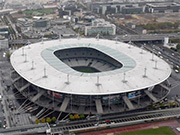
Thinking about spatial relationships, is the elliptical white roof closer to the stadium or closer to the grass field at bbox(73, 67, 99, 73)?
the stadium

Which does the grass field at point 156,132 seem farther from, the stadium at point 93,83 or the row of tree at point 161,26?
the row of tree at point 161,26

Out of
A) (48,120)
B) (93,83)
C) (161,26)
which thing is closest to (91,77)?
(93,83)

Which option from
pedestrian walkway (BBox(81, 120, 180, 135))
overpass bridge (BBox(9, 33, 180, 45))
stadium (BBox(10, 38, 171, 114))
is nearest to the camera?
pedestrian walkway (BBox(81, 120, 180, 135))

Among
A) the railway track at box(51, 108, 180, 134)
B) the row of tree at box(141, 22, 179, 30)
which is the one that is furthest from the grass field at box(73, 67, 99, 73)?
the row of tree at box(141, 22, 179, 30)

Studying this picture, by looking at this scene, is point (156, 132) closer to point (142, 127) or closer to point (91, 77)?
point (142, 127)

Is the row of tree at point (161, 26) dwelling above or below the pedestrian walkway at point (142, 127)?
above

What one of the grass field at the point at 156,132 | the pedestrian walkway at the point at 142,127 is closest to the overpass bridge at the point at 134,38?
the pedestrian walkway at the point at 142,127
